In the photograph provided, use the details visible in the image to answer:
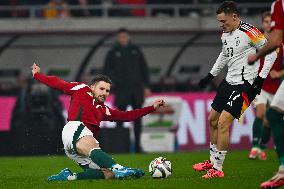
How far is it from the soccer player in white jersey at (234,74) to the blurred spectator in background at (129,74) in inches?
279

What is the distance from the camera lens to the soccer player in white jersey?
1314 cm

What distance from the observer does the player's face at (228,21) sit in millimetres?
13320

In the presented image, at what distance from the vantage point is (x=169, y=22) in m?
24.9

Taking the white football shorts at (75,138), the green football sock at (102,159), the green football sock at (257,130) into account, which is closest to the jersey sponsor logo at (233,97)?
the white football shorts at (75,138)

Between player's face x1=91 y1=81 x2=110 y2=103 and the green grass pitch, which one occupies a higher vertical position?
player's face x1=91 y1=81 x2=110 y2=103

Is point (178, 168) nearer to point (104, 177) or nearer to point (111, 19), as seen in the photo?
point (104, 177)

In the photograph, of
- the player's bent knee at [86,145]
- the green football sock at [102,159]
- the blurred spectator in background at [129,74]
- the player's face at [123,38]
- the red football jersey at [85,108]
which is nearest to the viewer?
the green football sock at [102,159]

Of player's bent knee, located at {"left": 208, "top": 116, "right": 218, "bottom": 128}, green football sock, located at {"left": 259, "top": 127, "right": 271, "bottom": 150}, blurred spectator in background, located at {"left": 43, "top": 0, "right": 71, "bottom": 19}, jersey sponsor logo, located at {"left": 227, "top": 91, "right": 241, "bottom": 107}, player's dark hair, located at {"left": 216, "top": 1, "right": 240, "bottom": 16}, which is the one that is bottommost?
green football sock, located at {"left": 259, "top": 127, "right": 271, "bottom": 150}

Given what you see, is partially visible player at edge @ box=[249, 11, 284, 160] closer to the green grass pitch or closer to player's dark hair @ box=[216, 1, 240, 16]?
the green grass pitch

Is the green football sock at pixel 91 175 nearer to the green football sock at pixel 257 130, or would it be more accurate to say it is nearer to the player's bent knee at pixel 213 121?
the player's bent knee at pixel 213 121

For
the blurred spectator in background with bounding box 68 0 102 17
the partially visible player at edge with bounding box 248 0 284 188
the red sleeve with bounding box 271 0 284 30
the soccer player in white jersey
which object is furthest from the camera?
the blurred spectator in background with bounding box 68 0 102 17

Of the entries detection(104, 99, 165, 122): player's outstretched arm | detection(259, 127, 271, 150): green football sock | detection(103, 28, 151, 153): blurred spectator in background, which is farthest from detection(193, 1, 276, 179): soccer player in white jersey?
detection(103, 28, 151, 153): blurred spectator in background

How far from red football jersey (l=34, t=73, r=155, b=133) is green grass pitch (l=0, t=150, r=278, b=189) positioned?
0.82 metres

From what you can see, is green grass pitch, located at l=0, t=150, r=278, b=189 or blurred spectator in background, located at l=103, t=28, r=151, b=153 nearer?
green grass pitch, located at l=0, t=150, r=278, b=189
